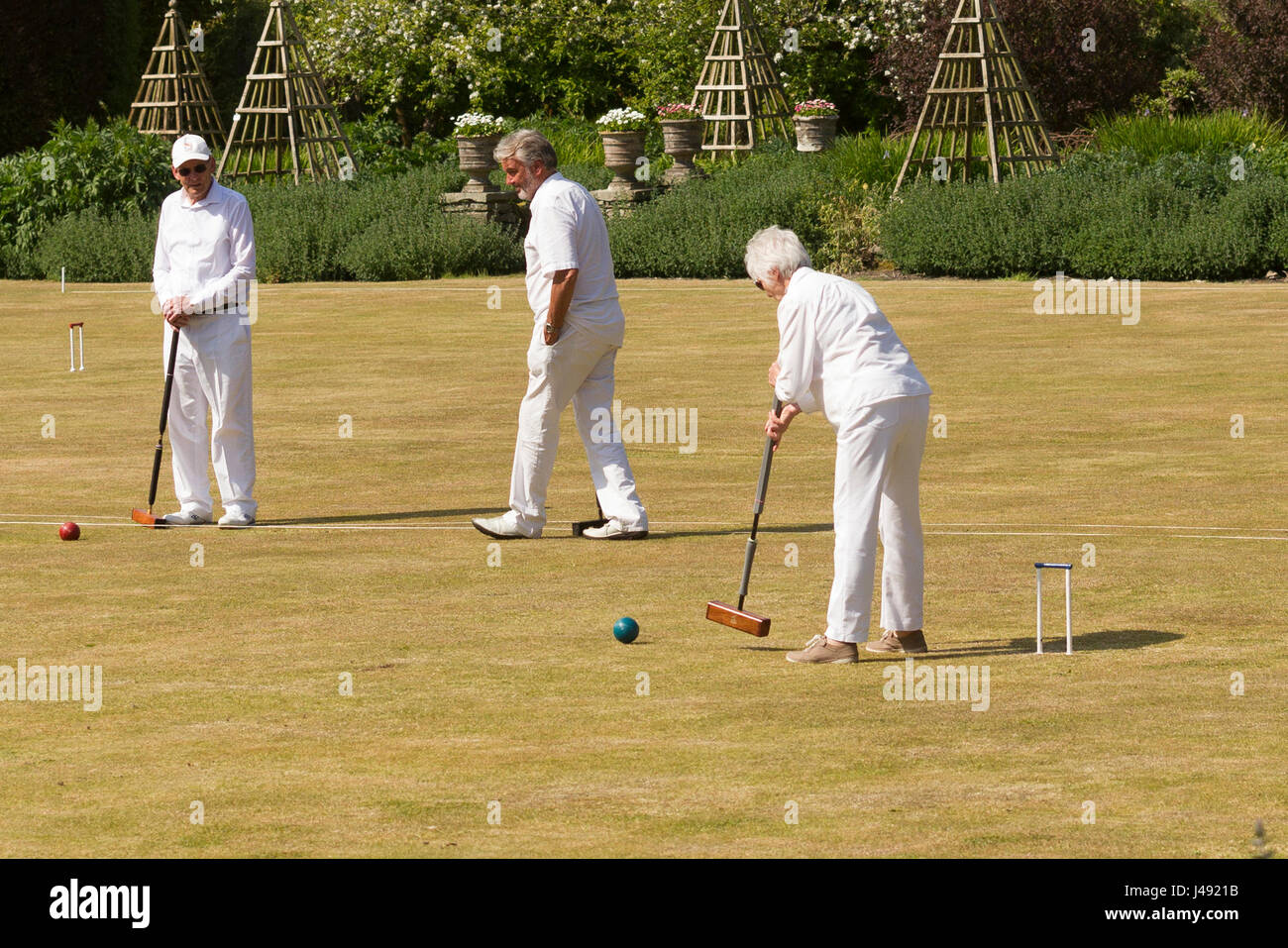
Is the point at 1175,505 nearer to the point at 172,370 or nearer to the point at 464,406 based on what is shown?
the point at 172,370

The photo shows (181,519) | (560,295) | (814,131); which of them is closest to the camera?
(560,295)

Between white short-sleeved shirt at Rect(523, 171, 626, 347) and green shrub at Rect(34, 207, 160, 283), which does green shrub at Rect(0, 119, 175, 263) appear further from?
white short-sleeved shirt at Rect(523, 171, 626, 347)

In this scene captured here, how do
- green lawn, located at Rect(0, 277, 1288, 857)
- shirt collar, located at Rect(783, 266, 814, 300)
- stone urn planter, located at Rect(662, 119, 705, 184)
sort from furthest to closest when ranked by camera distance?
1. stone urn planter, located at Rect(662, 119, 705, 184)
2. shirt collar, located at Rect(783, 266, 814, 300)
3. green lawn, located at Rect(0, 277, 1288, 857)

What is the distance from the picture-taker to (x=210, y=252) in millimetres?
11672

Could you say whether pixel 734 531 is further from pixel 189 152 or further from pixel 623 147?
pixel 623 147

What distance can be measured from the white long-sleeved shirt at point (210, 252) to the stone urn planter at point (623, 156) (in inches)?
783

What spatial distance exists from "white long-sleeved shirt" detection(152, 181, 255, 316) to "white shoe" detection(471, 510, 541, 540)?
184 cm

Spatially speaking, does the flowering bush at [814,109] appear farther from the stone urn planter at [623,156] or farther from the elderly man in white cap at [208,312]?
the elderly man in white cap at [208,312]

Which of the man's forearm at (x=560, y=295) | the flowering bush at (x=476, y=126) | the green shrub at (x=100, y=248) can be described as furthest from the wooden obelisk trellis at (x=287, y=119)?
the man's forearm at (x=560, y=295)

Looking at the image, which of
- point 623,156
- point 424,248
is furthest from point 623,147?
point 424,248

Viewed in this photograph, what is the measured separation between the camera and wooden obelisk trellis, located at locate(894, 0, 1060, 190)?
30469mm

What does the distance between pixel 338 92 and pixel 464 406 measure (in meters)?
31.4

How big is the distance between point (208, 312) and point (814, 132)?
22890 mm

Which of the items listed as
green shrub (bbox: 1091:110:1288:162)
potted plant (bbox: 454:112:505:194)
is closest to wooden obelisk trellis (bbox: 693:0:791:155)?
potted plant (bbox: 454:112:505:194)
